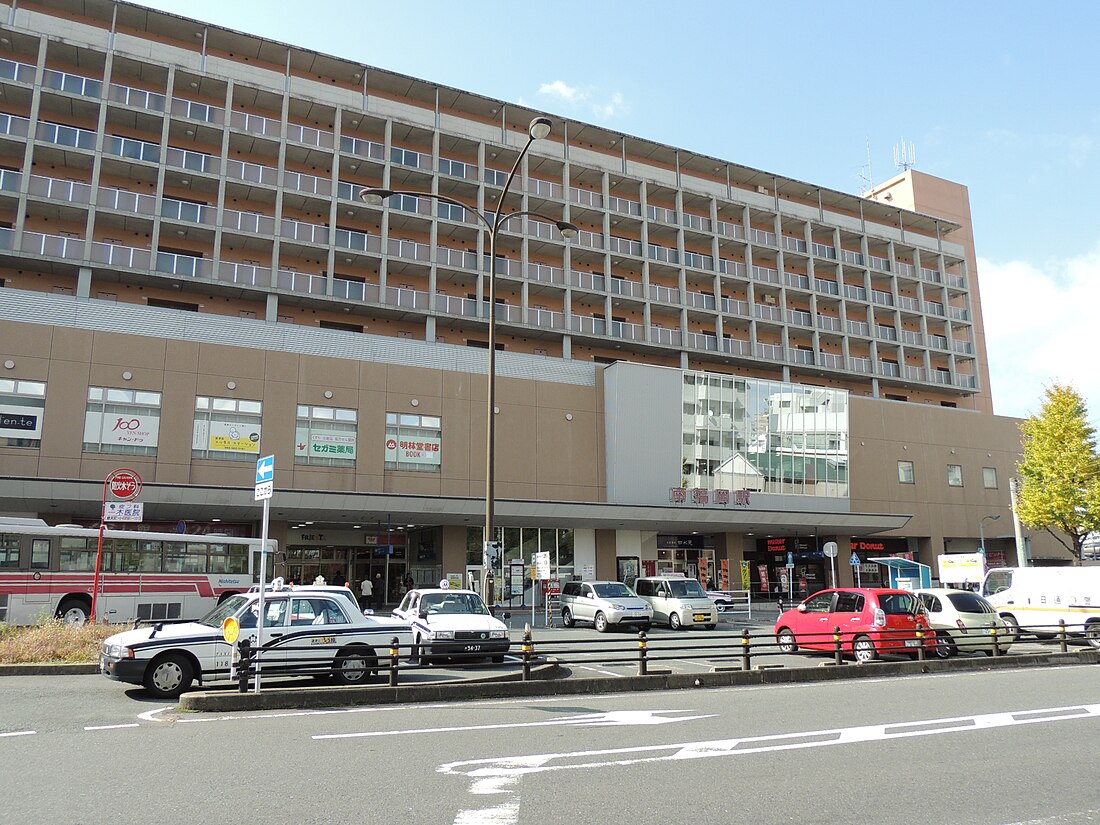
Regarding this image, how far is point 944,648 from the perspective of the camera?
17328mm

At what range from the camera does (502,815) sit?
5.73m

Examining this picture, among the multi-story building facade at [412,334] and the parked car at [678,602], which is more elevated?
the multi-story building facade at [412,334]

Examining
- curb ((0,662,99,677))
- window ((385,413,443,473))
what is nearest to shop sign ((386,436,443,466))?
window ((385,413,443,473))

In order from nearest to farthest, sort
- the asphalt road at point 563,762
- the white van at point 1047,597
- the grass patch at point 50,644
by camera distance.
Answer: the asphalt road at point 563,762
the grass patch at point 50,644
the white van at point 1047,597

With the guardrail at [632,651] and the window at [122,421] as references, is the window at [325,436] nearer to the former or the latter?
the window at [122,421]

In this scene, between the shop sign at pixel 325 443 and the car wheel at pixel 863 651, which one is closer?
the car wheel at pixel 863 651

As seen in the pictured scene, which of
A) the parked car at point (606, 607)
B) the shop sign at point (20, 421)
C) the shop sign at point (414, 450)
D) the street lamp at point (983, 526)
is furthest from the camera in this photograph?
the street lamp at point (983, 526)

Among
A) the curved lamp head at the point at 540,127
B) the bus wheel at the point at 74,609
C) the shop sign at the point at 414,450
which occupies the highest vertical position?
the curved lamp head at the point at 540,127

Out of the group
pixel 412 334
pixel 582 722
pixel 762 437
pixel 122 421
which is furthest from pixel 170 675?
pixel 762 437

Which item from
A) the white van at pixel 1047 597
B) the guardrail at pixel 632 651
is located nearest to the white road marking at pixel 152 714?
the guardrail at pixel 632 651

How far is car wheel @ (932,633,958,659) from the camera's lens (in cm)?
1662

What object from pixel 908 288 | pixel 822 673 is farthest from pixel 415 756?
pixel 908 288

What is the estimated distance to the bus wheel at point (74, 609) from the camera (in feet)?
71.6

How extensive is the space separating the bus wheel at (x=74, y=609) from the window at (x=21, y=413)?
9.91 metres
